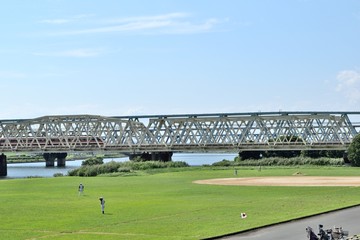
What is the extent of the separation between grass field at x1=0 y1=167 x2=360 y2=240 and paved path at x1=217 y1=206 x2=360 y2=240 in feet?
4.45

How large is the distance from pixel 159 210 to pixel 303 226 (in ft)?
46.4

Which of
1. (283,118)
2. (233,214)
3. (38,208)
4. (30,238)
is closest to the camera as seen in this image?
(30,238)

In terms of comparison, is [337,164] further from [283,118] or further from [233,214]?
[233,214]

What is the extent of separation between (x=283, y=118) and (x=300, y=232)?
152688 mm

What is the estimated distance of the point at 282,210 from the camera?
51125mm

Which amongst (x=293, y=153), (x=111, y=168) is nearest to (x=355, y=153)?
(x=111, y=168)

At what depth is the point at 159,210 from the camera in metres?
53.2

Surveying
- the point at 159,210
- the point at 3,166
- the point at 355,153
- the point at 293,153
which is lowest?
the point at 159,210

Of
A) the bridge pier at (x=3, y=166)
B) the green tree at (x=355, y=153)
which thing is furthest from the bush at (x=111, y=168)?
the bridge pier at (x=3, y=166)

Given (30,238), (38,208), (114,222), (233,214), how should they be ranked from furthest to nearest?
(38,208) < (233,214) < (114,222) < (30,238)

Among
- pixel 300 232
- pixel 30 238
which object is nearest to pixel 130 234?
pixel 30 238

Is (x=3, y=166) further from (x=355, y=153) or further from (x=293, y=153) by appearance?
(x=355, y=153)

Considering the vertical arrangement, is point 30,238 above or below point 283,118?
below

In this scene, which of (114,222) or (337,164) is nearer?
(114,222)
